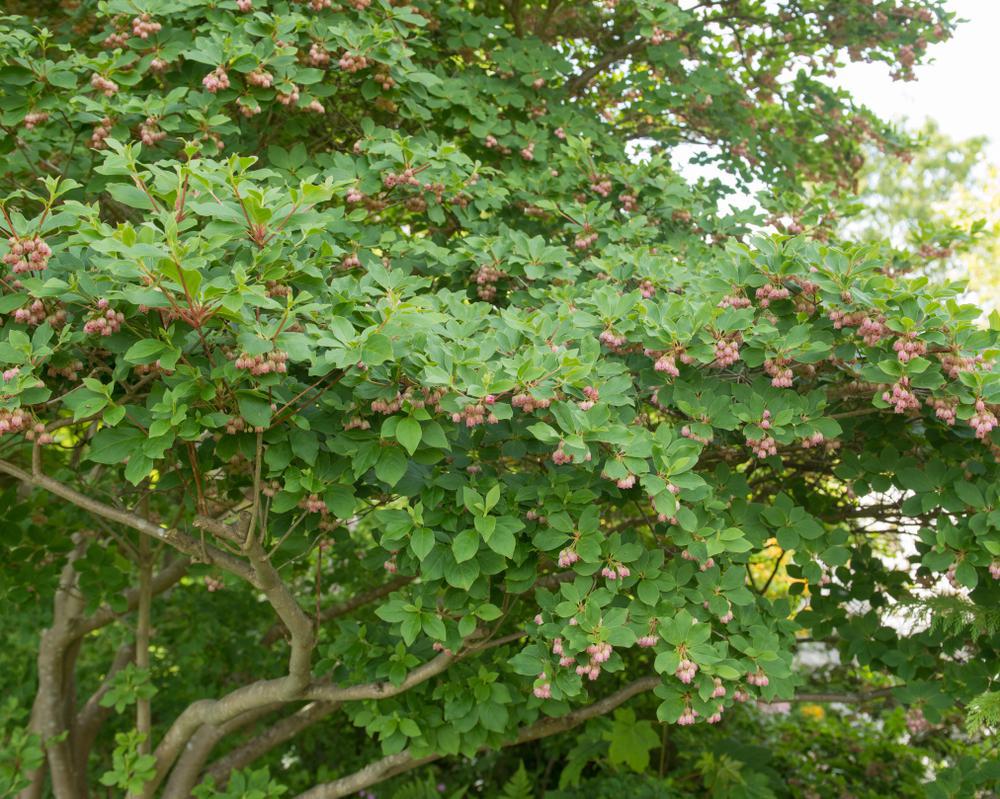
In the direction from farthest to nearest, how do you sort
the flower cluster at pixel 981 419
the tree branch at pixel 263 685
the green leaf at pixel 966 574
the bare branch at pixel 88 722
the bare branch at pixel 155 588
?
the bare branch at pixel 88 722, the bare branch at pixel 155 588, the tree branch at pixel 263 685, the green leaf at pixel 966 574, the flower cluster at pixel 981 419

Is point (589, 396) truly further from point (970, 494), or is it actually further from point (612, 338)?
point (970, 494)

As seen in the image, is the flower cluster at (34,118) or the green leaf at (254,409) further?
the flower cluster at (34,118)

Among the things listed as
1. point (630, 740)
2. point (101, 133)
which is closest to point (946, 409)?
point (101, 133)

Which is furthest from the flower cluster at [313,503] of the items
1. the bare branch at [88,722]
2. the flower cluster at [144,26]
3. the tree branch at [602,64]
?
the tree branch at [602,64]

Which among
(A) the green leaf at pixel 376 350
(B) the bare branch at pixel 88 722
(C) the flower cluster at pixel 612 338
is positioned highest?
(A) the green leaf at pixel 376 350

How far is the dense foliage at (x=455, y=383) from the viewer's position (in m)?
2.38

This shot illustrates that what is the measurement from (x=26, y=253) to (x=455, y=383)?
1161mm

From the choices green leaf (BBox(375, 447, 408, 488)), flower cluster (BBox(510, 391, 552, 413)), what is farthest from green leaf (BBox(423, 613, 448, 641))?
flower cluster (BBox(510, 391, 552, 413))

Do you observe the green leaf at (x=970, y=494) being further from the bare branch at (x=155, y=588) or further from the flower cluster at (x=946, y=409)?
the bare branch at (x=155, y=588)

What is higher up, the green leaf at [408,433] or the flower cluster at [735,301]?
the flower cluster at [735,301]

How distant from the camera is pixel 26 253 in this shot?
2.38 metres

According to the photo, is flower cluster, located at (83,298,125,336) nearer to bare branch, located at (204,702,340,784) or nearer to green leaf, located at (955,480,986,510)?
bare branch, located at (204,702,340,784)

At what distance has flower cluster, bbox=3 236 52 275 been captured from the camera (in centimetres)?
235

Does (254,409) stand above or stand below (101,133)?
below
